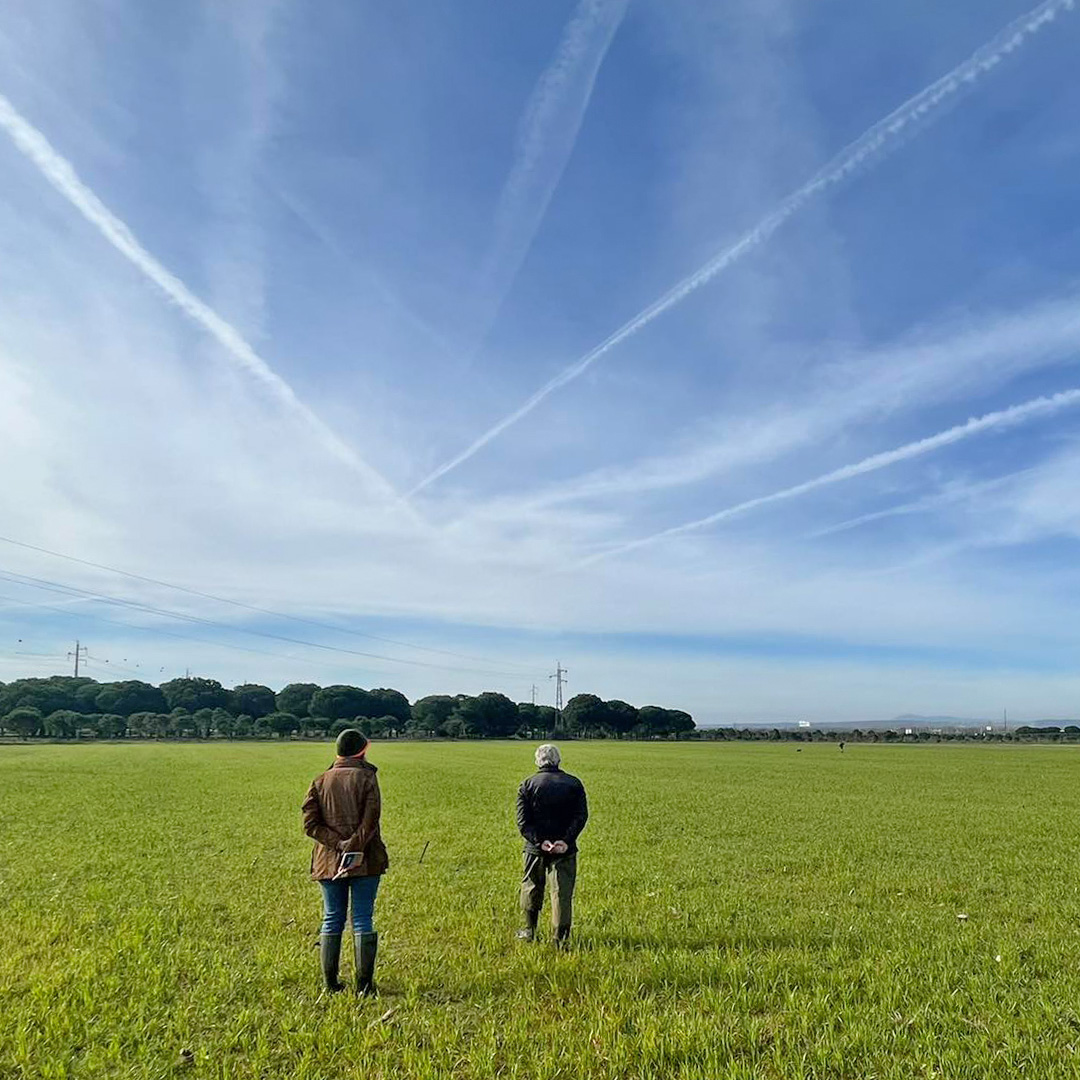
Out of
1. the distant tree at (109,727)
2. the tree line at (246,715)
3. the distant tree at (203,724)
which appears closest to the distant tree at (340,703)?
the tree line at (246,715)

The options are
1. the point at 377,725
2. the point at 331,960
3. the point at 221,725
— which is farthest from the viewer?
the point at 377,725

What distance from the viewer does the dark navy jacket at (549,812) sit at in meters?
10.2

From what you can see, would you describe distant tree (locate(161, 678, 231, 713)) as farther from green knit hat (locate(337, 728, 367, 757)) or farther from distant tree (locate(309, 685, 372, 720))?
green knit hat (locate(337, 728, 367, 757))

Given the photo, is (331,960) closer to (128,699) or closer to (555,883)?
(555,883)

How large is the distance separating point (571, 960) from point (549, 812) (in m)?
1.60

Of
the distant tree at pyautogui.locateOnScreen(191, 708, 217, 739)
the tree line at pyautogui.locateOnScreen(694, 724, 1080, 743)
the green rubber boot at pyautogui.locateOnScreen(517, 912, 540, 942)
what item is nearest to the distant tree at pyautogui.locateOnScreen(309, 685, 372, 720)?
the distant tree at pyautogui.locateOnScreen(191, 708, 217, 739)

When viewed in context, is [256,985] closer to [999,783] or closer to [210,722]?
[999,783]

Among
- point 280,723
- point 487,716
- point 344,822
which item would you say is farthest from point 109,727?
point 344,822

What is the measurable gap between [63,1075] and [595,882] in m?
9.34

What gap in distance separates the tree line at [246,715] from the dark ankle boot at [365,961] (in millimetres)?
144338

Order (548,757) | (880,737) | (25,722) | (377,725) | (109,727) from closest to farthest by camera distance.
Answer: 1. (548,757)
2. (25,722)
3. (109,727)
4. (880,737)
5. (377,725)

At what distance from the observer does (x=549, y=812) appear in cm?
1019

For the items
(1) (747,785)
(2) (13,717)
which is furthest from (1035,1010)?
(2) (13,717)

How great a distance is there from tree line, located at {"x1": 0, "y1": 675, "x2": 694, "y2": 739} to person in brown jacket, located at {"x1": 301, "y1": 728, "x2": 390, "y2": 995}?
14409 centimetres
